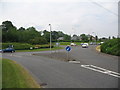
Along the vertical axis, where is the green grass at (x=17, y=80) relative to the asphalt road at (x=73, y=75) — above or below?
above

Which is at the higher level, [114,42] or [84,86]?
[114,42]

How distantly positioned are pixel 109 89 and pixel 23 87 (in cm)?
400

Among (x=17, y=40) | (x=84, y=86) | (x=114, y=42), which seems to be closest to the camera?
(x=84, y=86)

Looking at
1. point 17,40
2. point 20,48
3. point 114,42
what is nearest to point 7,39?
point 17,40

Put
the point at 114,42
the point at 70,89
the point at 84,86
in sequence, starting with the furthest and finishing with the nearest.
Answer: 1. the point at 114,42
2. the point at 84,86
3. the point at 70,89

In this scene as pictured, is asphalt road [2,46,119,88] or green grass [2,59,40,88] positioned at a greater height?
green grass [2,59,40,88]

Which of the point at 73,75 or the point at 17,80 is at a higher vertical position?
the point at 17,80

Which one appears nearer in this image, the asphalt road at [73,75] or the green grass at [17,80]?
the green grass at [17,80]

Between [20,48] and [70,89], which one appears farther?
[20,48]

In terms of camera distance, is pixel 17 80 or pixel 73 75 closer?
pixel 17 80

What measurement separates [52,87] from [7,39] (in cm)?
6987

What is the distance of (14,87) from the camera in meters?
7.83

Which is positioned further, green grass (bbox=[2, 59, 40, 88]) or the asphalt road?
the asphalt road

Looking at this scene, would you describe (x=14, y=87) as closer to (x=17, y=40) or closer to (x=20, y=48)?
(x=20, y=48)
